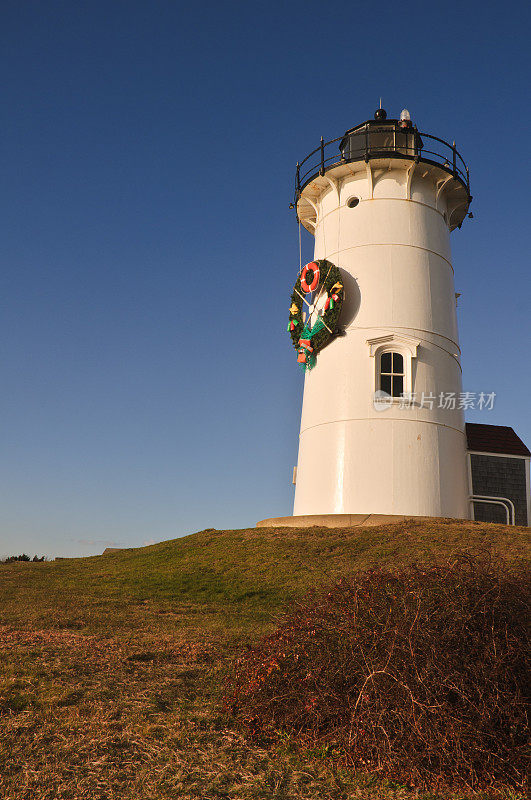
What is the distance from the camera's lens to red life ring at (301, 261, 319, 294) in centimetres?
2264

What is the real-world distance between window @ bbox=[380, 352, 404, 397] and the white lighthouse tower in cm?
4

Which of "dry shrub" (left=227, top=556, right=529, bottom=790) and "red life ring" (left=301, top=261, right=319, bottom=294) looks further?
"red life ring" (left=301, top=261, right=319, bottom=294)

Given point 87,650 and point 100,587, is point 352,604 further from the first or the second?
point 100,587

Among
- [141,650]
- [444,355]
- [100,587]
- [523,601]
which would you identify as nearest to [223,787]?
[523,601]

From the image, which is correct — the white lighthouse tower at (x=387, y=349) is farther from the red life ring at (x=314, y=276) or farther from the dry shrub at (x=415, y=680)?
the dry shrub at (x=415, y=680)

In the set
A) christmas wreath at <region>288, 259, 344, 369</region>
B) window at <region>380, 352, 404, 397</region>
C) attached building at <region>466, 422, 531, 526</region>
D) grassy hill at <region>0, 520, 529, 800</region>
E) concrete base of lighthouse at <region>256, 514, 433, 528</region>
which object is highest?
christmas wreath at <region>288, 259, 344, 369</region>

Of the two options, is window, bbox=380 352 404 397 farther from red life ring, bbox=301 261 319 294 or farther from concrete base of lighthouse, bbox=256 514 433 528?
concrete base of lighthouse, bbox=256 514 433 528

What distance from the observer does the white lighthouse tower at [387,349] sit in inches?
798

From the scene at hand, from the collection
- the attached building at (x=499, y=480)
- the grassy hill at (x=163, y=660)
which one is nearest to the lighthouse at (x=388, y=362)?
the attached building at (x=499, y=480)

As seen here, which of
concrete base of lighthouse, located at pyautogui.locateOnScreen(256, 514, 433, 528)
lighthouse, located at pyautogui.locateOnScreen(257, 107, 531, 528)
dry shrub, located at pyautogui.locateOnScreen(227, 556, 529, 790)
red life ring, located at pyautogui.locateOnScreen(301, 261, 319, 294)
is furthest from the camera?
red life ring, located at pyautogui.locateOnScreen(301, 261, 319, 294)

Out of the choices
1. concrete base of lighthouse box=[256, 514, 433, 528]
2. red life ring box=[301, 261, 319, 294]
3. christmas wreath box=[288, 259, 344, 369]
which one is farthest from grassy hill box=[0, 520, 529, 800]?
red life ring box=[301, 261, 319, 294]

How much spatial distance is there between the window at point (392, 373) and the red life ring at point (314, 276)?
3776mm

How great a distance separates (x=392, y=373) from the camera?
2128cm

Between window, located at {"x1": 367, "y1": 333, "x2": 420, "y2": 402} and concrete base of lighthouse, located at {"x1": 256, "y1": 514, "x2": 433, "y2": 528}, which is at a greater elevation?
window, located at {"x1": 367, "y1": 333, "x2": 420, "y2": 402}
